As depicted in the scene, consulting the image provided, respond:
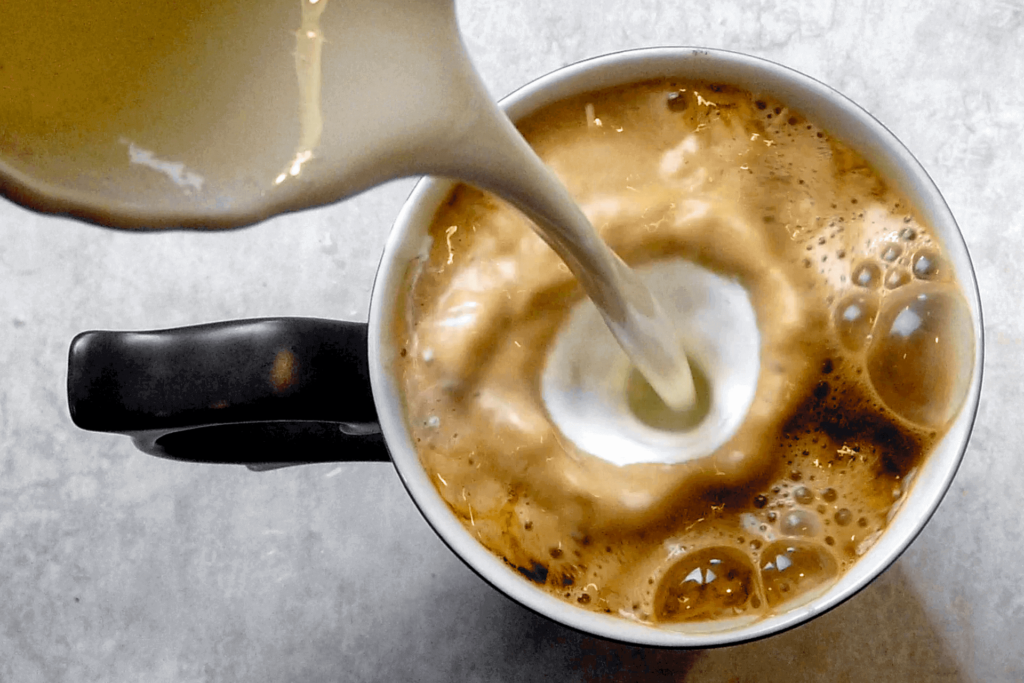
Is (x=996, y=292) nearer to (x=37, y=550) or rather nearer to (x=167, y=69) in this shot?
(x=167, y=69)

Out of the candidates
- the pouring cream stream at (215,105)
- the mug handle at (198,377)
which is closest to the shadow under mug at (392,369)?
the mug handle at (198,377)

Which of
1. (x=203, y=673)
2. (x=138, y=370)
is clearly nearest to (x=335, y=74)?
(x=138, y=370)

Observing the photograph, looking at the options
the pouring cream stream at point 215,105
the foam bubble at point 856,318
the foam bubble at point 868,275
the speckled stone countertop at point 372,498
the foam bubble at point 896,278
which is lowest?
the speckled stone countertop at point 372,498

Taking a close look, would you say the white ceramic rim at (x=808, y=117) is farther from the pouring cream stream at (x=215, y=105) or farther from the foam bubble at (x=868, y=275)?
the pouring cream stream at (x=215, y=105)

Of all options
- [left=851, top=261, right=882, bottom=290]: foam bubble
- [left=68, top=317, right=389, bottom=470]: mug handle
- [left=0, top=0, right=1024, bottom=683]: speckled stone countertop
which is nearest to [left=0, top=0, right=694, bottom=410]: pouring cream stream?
[left=68, top=317, right=389, bottom=470]: mug handle

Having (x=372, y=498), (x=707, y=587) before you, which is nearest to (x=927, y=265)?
(x=707, y=587)

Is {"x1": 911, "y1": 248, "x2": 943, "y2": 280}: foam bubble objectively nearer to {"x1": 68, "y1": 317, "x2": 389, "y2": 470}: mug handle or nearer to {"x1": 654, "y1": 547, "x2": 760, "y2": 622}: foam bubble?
{"x1": 654, "y1": 547, "x2": 760, "y2": 622}: foam bubble
